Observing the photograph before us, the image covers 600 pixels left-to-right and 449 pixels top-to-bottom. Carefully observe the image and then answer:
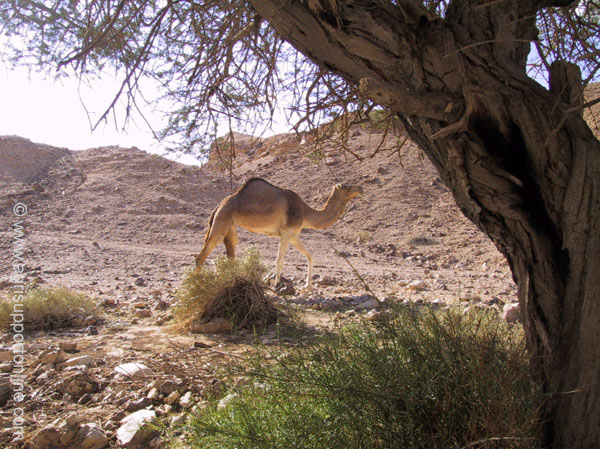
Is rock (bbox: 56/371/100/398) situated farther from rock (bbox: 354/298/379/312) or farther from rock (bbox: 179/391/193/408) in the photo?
rock (bbox: 354/298/379/312)

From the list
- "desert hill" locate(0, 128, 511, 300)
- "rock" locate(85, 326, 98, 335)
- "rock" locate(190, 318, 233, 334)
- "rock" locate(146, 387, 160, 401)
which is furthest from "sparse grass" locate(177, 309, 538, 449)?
"desert hill" locate(0, 128, 511, 300)

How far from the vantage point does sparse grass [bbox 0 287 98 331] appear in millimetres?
5684

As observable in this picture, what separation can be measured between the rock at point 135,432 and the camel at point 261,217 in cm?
493

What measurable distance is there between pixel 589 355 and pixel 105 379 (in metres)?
3.65

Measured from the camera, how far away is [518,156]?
267cm

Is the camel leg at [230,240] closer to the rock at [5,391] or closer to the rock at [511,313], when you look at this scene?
the rock at [511,313]

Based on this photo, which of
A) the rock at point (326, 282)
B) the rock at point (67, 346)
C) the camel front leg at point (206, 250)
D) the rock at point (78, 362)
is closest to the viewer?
the rock at point (78, 362)

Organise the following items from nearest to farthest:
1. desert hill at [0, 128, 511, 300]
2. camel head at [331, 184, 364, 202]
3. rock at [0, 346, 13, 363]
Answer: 1. rock at [0, 346, 13, 363]
2. camel head at [331, 184, 364, 202]
3. desert hill at [0, 128, 511, 300]

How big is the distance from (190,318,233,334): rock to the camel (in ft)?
7.96

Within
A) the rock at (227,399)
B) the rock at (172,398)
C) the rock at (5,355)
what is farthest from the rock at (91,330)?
the rock at (227,399)

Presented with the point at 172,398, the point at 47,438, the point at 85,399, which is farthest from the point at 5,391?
the point at 172,398

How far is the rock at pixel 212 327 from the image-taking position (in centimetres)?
578

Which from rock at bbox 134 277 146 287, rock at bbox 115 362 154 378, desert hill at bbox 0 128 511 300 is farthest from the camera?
desert hill at bbox 0 128 511 300

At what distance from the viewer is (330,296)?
839cm
